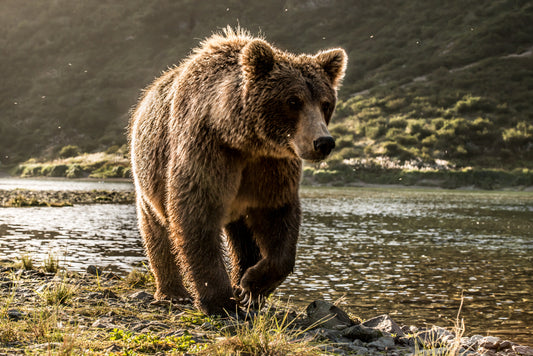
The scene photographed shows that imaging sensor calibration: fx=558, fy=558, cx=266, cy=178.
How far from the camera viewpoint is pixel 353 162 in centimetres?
4150

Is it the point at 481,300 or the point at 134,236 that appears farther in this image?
the point at 134,236

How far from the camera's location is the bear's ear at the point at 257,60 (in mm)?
4344

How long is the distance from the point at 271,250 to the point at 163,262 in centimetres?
161

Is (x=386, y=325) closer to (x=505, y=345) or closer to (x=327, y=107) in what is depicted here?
(x=505, y=345)

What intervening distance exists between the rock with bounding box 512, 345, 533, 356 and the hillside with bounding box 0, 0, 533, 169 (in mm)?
35750

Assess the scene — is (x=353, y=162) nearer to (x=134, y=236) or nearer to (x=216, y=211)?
(x=134, y=236)

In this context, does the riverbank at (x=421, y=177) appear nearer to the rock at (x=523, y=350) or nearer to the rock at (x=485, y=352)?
the rock at (x=523, y=350)

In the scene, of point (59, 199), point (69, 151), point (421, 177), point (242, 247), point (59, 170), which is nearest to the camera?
point (242, 247)

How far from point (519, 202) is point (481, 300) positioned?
21.2 metres

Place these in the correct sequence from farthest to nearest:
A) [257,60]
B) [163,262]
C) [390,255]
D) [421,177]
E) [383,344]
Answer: [421,177] → [390,255] → [163,262] → [383,344] → [257,60]

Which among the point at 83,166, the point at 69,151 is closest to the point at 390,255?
the point at 83,166

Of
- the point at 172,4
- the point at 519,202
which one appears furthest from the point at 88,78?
the point at 519,202

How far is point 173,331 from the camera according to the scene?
4414mm

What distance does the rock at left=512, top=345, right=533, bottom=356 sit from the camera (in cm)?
507
